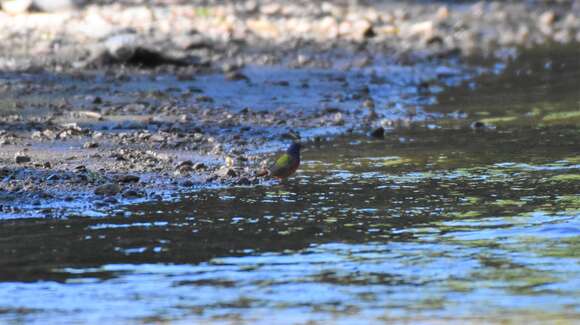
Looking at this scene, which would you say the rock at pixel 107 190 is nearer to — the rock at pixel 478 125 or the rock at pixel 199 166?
the rock at pixel 199 166

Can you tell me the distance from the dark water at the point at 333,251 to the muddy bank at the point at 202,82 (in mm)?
677

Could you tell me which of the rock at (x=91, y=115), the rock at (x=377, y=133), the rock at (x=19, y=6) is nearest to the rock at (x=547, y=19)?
the rock at (x=19, y=6)

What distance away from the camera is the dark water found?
545 cm

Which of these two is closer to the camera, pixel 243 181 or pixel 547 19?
pixel 243 181

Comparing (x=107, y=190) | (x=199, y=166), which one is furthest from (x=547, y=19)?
(x=107, y=190)

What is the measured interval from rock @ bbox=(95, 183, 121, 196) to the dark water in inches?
12.4

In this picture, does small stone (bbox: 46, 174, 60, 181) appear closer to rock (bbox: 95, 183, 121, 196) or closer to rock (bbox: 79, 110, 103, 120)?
rock (bbox: 95, 183, 121, 196)

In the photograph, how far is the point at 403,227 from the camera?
7.03 meters

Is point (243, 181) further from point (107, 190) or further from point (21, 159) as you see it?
point (21, 159)

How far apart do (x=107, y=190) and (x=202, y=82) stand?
5.89m

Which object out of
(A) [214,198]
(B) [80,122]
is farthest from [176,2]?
(A) [214,198]

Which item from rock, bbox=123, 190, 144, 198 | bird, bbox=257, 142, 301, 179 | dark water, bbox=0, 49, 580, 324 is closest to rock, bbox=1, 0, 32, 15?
dark water, bbox=0, 49, 580, 324

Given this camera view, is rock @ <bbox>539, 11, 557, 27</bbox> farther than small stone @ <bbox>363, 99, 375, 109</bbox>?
Yes

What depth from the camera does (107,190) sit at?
788 cm
